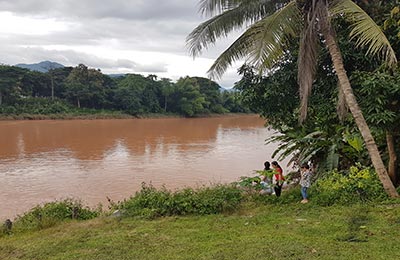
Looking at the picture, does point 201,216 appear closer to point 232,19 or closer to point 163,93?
point 232,19

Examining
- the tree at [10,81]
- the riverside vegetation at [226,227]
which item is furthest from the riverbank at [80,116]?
the riverside vegetation at [226,227]

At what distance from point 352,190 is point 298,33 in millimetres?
2732

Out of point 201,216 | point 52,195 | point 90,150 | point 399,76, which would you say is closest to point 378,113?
point 399,76

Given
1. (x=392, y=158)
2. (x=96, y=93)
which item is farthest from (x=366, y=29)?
(x=96, y=93)

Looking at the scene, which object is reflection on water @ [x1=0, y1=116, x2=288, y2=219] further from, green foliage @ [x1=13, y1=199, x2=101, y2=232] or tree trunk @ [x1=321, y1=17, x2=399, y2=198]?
tree trunk @ [x1=321, y1=17, x2=399, y2=198]

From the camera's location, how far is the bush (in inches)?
241

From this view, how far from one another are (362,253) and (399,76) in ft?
10.1

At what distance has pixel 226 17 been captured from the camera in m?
6.91

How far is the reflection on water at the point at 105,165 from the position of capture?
11875mm

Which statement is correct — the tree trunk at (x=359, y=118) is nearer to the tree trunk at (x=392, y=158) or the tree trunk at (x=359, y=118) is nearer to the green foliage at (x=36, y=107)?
the tree trunk at (x=392, y=158)

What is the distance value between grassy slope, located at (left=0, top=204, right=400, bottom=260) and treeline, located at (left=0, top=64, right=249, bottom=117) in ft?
119

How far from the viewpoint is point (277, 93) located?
324 inches

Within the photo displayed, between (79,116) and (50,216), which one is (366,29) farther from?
(79,116)

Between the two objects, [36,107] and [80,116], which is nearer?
[36,107]
